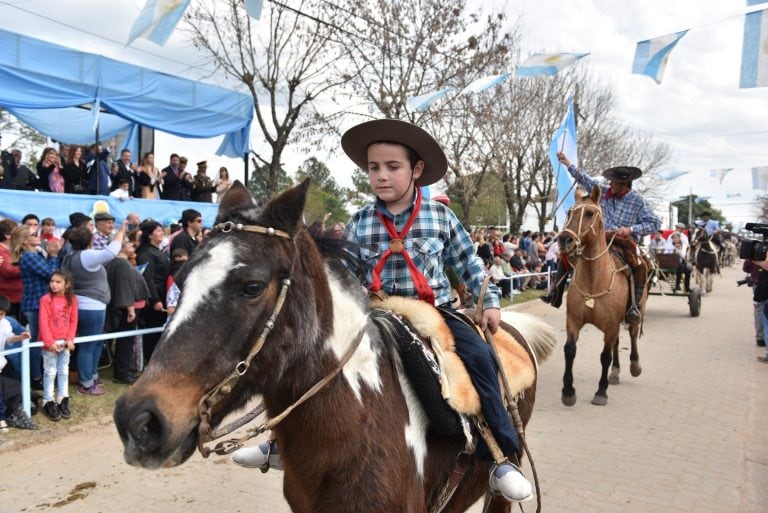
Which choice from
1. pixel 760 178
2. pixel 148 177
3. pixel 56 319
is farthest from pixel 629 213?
pixel 760 178

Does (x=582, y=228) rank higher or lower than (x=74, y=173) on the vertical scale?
lower

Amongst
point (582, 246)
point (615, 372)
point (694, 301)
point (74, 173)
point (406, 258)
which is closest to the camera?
point (406, 258)

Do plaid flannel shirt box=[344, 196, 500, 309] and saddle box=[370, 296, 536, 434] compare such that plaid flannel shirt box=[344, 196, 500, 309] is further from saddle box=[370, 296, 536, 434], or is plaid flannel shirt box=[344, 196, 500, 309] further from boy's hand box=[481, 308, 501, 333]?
saddle box=[370, 296, 536, 434]

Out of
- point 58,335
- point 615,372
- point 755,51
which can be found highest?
point 755,51

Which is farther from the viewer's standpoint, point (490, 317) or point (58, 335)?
point (58, 335)

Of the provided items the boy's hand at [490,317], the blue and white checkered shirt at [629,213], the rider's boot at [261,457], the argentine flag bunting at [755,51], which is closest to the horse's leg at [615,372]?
the blue and white checkered shirt at [629,213]

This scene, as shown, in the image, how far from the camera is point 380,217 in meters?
2.99

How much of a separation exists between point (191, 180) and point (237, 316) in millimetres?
11133

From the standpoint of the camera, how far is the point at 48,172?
9.79 meters

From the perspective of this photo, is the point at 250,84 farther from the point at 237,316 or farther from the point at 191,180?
the point at 237,316

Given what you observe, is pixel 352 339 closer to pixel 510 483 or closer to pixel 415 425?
pixel 415 425

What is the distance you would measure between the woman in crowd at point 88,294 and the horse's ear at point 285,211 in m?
5.23

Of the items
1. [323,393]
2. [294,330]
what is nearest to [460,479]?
[323,393]

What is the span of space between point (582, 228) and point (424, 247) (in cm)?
476
